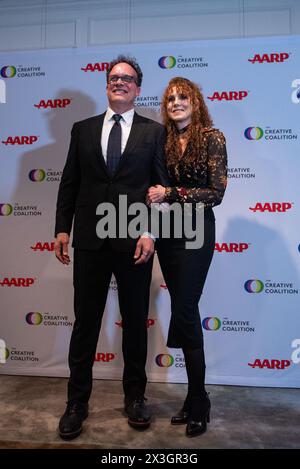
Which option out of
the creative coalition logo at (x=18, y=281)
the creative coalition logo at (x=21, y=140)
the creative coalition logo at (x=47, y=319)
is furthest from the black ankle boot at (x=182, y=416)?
the creative coalition logo at (x=21, y=140)

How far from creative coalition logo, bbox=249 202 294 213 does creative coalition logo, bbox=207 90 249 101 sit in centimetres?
67

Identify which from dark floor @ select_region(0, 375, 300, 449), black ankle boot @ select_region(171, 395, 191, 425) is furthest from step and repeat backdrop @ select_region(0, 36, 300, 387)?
black ankle boot @ select_region(171, 395, 191, 425)

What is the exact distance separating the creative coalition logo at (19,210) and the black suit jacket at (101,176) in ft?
2.55

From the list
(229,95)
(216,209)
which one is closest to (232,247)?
(216,209)

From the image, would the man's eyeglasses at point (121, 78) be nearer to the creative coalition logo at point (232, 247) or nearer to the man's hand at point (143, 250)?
the man's hand at point (143, 250)

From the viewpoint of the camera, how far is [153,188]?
1.54 m

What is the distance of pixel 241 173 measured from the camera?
224cm

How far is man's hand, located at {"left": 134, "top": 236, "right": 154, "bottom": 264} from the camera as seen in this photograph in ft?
5.03

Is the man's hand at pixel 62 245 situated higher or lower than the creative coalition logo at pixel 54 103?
lower

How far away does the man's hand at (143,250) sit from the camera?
1534 millimetres

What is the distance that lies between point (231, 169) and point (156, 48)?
91 centimetres

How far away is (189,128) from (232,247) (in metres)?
0.91

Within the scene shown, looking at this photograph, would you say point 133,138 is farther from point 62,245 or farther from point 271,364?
point 271,364
